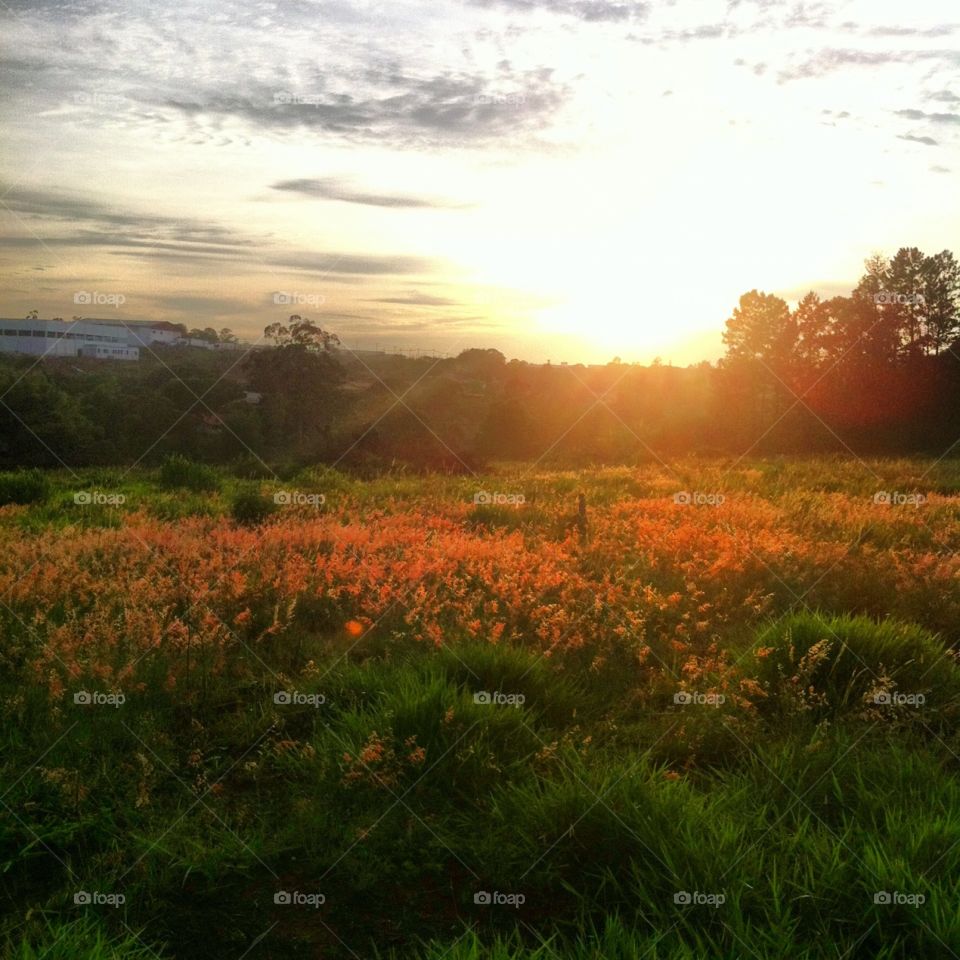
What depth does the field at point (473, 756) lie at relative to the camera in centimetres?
407

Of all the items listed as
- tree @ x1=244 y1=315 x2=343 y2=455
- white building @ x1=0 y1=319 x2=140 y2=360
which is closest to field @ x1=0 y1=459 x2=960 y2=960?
tree @ x1=244 y1=315 x2=343 y2=455

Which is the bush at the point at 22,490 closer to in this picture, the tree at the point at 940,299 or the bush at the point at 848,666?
the bush at the point at 848,666

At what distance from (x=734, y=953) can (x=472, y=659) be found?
3202 mm

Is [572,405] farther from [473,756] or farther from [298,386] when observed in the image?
[473,756]

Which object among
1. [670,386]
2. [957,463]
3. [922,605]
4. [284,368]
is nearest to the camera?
[922,605]

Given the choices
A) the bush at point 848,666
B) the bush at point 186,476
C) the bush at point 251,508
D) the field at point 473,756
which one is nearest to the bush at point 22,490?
the bush at point 186,476

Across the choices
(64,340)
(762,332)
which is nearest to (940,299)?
(762,332)

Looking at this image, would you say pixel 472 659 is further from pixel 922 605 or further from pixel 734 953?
pixel 922 605

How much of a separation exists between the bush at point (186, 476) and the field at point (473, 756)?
970 cm

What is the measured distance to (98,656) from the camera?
6.88 m

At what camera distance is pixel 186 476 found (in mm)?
20016

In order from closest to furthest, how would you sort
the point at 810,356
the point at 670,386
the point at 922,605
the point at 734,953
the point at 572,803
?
the point at 734,953 → the point at 572,803 → the point at 922,605 → the point at 810,356 → the point at 670,386

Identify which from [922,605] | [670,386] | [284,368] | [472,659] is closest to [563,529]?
[922,605]

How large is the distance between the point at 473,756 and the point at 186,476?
16330 mm
